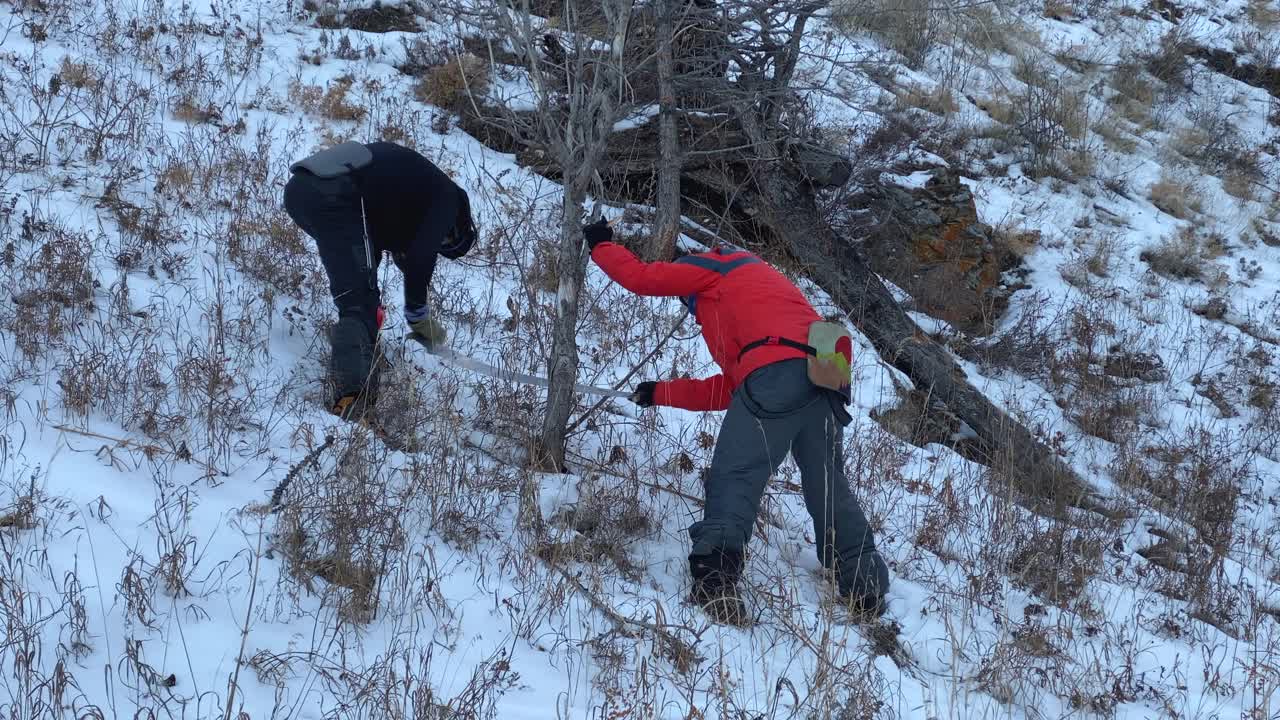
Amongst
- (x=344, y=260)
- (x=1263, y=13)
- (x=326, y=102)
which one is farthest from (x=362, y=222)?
(x=1263, y=13)

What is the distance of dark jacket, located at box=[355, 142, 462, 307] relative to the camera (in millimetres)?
4652

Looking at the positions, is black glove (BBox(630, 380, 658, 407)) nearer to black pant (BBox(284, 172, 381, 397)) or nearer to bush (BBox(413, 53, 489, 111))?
black pant (BBox(284, 172, 381, 397))

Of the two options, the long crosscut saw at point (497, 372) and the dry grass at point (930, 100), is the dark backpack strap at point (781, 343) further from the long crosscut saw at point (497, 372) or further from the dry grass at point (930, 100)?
the dry grass at point (930, 100)

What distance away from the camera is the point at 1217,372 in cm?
790

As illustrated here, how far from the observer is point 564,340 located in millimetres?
4445

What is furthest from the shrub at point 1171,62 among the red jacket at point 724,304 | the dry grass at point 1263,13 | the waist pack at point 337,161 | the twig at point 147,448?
the twig at point 147,448

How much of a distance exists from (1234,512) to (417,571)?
4.97 meters

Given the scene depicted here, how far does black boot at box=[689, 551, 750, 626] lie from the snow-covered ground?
73 millimetres

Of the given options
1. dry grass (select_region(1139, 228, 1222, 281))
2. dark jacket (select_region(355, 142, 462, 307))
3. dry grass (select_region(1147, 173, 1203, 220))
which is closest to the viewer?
dark jacket (select_region(355, 142, 462, 307))

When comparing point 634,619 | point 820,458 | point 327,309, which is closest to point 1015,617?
point 820,458

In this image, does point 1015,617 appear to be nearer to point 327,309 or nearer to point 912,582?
point 912,582

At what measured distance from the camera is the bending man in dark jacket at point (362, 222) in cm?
448

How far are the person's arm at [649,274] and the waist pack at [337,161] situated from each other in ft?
4.26

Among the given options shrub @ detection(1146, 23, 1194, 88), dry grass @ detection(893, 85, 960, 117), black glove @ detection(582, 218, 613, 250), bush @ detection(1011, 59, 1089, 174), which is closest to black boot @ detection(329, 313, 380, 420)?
black glove @ detection(582, 218, 613, 250)
